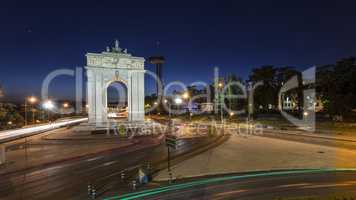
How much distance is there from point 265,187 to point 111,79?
3355 cm

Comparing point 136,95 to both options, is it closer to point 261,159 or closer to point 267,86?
point 261,159

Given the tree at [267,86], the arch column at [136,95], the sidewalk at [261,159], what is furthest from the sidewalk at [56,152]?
the tree at [267,86]

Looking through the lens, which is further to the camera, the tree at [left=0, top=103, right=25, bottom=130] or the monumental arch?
the monumental arch

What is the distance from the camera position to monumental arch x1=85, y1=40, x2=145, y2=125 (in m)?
41.8

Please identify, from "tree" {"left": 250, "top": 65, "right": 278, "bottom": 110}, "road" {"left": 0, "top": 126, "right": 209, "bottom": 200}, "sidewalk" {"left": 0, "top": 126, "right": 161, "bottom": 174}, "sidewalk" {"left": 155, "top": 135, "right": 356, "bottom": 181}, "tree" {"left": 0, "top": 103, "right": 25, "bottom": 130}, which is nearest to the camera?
"road" {"left": 0, "top": 126, "right": 209, "bottom": 200}

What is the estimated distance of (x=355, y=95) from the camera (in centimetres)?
4609

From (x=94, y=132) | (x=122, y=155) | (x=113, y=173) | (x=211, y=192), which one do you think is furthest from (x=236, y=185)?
(x=94, y=132)

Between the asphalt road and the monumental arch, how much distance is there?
29.6 meters

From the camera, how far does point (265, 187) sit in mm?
14492

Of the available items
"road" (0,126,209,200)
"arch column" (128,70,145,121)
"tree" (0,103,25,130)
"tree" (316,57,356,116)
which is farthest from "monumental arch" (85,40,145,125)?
"tree" (316,57,356,116)

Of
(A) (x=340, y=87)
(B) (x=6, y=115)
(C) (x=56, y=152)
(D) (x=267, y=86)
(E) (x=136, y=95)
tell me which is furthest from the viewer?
(D) (x=267, y=86)

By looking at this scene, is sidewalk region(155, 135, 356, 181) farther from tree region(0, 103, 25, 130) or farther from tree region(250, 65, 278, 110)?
tree region(250, 65, 278, 110)

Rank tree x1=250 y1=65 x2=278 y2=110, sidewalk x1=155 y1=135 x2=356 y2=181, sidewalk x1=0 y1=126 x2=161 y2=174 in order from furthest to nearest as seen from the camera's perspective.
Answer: tree x1=250 y1=65 x2=278 y2=110 → sidewalk x1=0 y1=126 x2=161 y2=174 → sidewalk x1=155 y1=135 x2=356 y2=181

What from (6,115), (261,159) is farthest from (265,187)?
(6,115)
